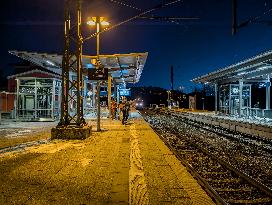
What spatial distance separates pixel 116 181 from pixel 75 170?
145 cm

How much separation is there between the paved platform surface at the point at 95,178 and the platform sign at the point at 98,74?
6020 millimetres

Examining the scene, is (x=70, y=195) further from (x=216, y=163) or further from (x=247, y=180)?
(x=216, y=163)

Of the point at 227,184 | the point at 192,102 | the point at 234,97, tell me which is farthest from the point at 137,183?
the point at 192,102

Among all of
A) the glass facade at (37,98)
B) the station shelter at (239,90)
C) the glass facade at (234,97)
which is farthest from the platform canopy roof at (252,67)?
the glass facade at (37,98)

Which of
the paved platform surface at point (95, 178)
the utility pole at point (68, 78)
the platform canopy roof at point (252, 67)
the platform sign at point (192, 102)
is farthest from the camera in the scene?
the platform sign at point (192, 102)

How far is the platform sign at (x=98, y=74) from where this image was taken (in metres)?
16.6

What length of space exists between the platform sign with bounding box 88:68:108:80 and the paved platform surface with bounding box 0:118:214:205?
6.02 metres

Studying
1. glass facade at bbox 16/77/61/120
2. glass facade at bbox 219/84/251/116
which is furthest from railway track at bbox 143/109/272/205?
glass facade at bbox 219/84/251/116

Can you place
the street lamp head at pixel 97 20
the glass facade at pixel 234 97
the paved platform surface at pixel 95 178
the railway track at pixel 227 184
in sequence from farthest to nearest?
the glass facade at pixel 234 97 → the street lamp head at pixel 97 20 → the railway track at pixel 227 184 → the paved platform surface at pixel 95 178

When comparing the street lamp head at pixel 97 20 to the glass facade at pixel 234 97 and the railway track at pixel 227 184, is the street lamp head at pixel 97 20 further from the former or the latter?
the glass facade at pixel 234 97

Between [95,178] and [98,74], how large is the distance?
33.1 feet

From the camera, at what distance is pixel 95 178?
705 centimetres

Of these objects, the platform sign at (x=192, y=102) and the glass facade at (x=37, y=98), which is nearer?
the glass facade at (x=37, y=98)

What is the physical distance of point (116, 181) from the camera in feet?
22.2
